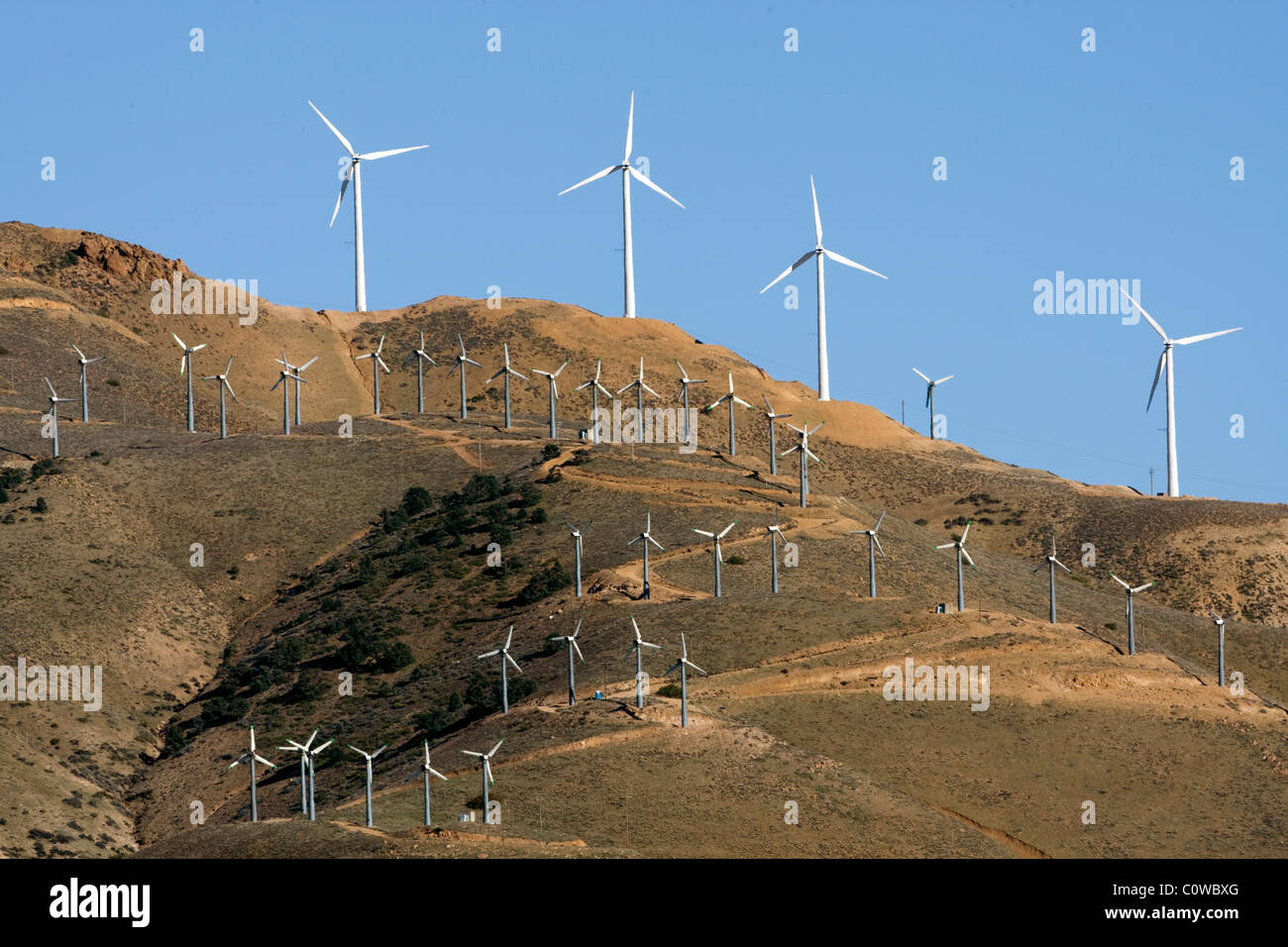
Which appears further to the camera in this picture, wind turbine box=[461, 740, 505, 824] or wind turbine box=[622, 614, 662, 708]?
wind turbine box=[622, 614, 662, 708]

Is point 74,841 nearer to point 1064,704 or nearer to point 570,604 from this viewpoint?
point 570,604

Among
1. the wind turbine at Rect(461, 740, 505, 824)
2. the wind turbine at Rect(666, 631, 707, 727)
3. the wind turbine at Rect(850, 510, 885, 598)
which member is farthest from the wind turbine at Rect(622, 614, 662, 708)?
the wind turbine at Rect(850, 510, 885, 598)

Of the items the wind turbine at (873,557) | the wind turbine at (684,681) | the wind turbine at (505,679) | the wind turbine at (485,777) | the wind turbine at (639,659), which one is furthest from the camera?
the wind turbine at (873,557)

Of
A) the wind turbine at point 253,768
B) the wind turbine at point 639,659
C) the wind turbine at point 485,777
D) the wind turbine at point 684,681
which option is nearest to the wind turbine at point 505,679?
the wind turbine at point 639,659

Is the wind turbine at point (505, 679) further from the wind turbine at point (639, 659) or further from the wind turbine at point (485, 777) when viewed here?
the wind turbine at point (485, 777)

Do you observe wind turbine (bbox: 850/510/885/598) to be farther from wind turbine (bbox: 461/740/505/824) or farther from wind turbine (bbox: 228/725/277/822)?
wind turbine (bbox: 228/725/277/822)

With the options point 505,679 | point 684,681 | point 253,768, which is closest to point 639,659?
point 684,681

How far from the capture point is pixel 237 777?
467ft

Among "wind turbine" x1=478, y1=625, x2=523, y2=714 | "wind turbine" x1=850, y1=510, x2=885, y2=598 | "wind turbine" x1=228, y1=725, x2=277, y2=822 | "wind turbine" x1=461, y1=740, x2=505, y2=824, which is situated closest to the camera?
"wind turbine" x1=461, y1=740, x2=505, y2=824

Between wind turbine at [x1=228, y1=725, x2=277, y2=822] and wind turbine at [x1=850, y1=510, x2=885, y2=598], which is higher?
wind turbine at [x1=850, y1=510, x2=885, y2=598]

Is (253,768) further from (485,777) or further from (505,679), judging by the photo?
(485,777)
